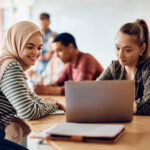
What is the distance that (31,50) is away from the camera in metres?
1.63

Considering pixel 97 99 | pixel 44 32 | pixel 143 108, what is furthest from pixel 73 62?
pixel 44 32

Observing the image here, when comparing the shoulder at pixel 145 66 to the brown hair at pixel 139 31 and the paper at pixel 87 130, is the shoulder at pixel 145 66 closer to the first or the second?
the brown hair at pixel 139 31

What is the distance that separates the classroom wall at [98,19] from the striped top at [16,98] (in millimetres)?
2416

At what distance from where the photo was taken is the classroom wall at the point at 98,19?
3.72 metres

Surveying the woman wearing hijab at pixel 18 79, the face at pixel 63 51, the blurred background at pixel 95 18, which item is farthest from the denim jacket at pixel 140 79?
the blurred background at pixel 95 18

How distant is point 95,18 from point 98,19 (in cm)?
7

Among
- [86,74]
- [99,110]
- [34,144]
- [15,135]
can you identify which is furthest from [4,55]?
[34,144]

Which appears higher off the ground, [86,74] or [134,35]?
[134,35]

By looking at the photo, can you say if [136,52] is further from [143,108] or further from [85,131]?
[85,131]

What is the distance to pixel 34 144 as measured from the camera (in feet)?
10.9

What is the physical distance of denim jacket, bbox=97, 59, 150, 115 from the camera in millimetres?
1504

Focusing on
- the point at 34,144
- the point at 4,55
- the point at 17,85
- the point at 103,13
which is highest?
the point at 103,13

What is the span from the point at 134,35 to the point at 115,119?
0.65 m

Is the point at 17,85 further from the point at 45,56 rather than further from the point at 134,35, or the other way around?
the point at 45,56
